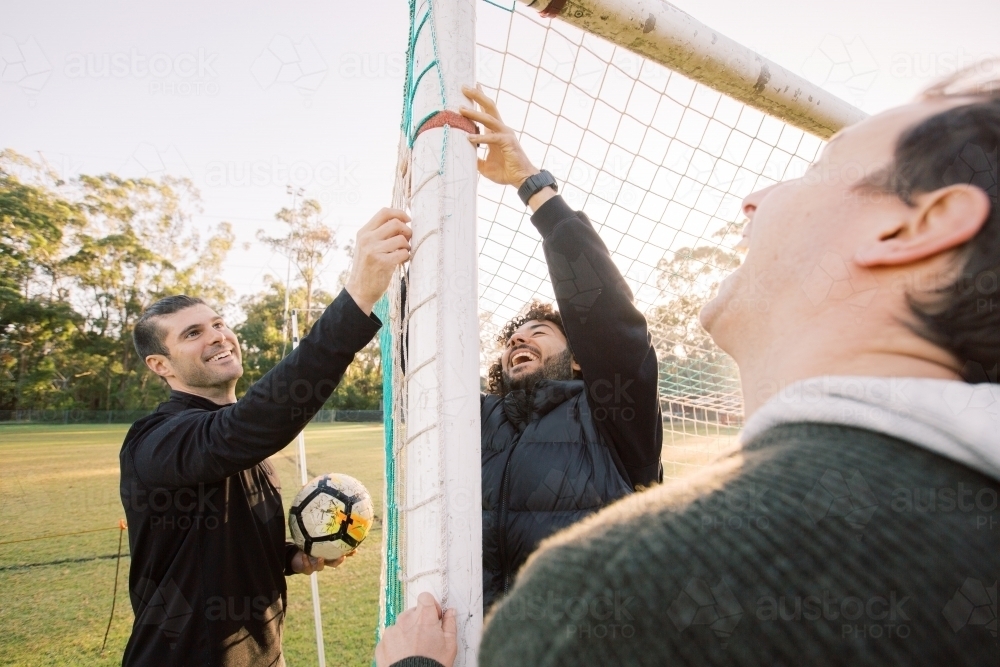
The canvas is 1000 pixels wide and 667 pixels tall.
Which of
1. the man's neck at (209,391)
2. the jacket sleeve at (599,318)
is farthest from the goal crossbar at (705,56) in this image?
the man's neck at (209,391)

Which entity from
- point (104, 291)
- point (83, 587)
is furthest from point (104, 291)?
point (83, 587)

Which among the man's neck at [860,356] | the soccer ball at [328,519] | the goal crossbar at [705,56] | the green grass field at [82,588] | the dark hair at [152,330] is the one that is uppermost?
the goal crossbar at [705,56]

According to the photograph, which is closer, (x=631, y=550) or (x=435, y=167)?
(x=631, y=550)

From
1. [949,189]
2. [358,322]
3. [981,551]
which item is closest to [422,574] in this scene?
[358,322]

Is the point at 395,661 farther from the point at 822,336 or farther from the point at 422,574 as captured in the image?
the point at 822,336

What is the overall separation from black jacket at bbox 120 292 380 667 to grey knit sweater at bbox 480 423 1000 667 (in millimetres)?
1272

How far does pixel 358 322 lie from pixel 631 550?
1185 millimetres

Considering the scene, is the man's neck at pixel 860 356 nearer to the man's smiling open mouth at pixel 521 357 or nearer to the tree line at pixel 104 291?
the man's smiling open mouth at pixel 521 357

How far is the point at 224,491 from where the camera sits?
6.82 ft

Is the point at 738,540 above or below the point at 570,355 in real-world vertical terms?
below

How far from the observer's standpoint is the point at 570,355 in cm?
268

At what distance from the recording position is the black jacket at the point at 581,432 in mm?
1688

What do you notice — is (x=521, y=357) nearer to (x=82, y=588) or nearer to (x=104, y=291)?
(x=82, y=588)

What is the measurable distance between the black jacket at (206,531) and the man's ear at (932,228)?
141 cm
